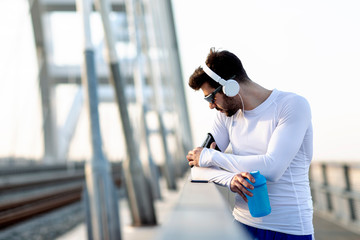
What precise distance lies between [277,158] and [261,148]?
11 cm

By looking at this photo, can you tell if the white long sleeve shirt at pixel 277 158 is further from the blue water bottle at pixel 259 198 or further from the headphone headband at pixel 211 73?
the headphone headband at pixel 211 73

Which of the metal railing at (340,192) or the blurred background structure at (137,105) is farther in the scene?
the metal railing at (340,192)

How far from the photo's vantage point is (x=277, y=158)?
1122 millimetres

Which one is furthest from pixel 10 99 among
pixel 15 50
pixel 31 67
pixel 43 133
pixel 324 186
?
pixel 324 186

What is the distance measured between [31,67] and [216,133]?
1624 cm

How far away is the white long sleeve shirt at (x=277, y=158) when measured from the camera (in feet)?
3.71

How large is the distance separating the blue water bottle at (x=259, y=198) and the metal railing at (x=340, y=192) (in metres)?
4.54

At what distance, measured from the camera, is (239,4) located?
5.03 feet

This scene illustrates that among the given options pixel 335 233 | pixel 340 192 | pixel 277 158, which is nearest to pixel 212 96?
pixel 277 158

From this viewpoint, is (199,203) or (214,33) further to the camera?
(214,33)

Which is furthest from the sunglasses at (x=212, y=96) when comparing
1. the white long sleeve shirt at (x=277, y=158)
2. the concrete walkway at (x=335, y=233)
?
the concrete walkway at (x=335, y=233)

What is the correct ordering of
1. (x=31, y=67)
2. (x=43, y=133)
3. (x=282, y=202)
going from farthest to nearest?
(x=43, y=133) < (x=31, y=67) < (x=282, y=202)

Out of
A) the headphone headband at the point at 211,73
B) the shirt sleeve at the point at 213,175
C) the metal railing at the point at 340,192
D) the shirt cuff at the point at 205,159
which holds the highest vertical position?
the headphone headband at the point at 211,73

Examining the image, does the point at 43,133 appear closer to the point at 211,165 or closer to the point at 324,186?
the point at 324,186
